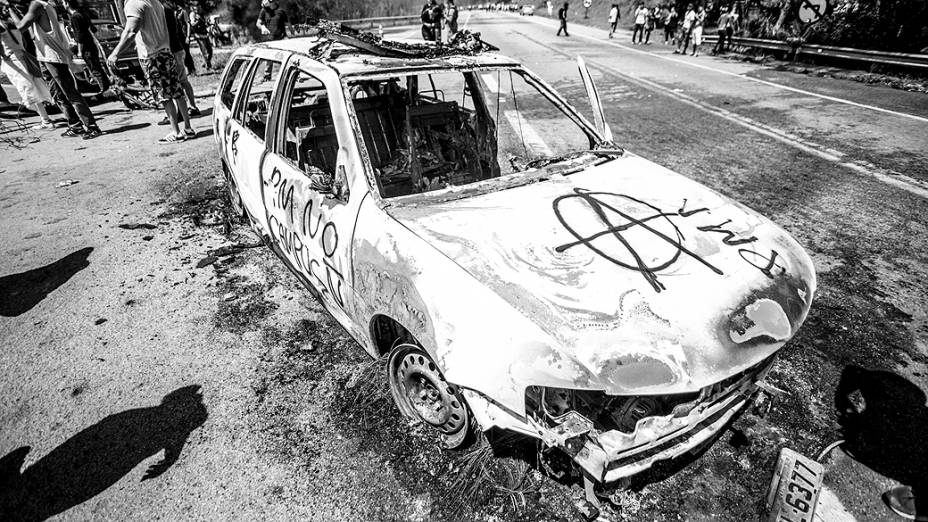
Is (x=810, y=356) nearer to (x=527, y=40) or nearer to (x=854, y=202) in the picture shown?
(x=854, y=202)

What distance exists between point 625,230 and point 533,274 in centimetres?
59

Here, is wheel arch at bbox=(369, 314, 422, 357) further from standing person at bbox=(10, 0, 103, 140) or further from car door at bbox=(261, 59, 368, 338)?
standing person at bbox=(10, 0, 103, 140)

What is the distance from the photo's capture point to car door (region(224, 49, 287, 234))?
3.18 meters

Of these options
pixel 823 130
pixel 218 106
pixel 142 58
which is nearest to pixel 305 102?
pixel 218 106

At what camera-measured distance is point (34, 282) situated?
11.8 feet

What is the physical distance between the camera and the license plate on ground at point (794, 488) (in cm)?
183

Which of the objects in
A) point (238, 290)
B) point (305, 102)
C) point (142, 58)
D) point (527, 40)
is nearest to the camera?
point (238, 290)

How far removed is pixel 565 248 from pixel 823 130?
22.9 ft

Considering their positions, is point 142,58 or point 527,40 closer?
point 142,58

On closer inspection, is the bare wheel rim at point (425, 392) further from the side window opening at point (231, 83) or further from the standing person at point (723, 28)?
the standing person at point (723, 28)

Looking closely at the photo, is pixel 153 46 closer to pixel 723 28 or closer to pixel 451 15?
pixel 451 15

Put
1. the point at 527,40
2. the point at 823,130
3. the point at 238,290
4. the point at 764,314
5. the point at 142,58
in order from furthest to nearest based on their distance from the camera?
the point at 527,40
the point at 823,130
the point at 142,58
the point at 238,290
the point at 764,314

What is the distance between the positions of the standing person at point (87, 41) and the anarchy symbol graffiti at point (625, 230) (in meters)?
11.5

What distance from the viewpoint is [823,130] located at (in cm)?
665
